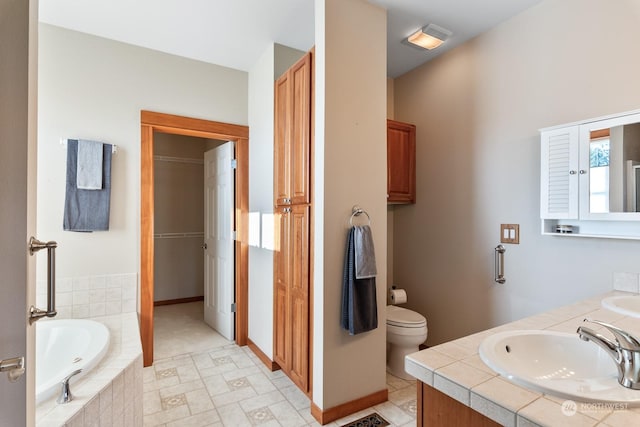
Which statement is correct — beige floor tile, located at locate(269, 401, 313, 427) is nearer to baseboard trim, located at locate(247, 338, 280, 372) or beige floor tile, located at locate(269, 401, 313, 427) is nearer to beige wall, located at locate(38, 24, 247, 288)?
baseboard trim, located at locate(247, 338, 280, 372)

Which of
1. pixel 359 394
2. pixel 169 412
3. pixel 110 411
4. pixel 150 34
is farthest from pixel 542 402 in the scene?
pixel 150 34

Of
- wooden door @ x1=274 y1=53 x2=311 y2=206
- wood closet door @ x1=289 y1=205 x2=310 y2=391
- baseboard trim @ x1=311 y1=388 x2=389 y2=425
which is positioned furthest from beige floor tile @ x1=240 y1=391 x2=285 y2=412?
wooden door @ x1=274 y1=53 x2=311 y2=206

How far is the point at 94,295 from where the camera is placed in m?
2.55

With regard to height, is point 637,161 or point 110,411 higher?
point 637,161

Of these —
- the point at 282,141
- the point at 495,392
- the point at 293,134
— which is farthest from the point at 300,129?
the point at 495,392

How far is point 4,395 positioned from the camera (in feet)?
2.38

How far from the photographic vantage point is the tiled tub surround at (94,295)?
244cm

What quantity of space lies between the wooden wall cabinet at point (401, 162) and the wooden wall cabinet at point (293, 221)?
93 centimetres

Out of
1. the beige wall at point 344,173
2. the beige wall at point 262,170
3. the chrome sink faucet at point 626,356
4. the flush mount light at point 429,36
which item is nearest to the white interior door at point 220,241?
the beige wall at point 262,170

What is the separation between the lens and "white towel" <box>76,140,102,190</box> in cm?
244

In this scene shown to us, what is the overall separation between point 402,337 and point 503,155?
5.09 feet

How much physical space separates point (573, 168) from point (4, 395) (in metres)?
2.58

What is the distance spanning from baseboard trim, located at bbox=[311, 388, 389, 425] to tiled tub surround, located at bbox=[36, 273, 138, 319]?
1.76 meters

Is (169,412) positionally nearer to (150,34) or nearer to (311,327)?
(311,327)
